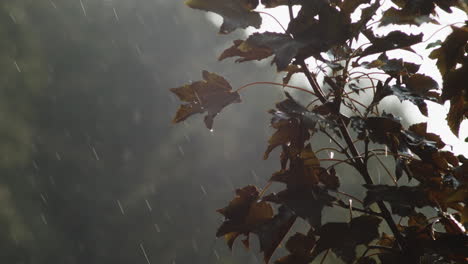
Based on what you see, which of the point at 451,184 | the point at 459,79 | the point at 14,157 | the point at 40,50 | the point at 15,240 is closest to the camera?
the point at 459,79

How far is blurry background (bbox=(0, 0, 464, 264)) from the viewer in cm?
1419

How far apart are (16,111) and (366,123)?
1585 centimetres

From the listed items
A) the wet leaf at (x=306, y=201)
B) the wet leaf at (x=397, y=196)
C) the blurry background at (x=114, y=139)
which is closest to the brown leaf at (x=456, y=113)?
the wet leaf at (x=397, y=196)

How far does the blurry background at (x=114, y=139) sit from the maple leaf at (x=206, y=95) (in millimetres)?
12327

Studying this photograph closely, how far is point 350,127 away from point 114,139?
620 inches

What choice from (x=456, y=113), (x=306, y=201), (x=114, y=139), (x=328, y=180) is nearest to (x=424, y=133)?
(x=456, y=113)

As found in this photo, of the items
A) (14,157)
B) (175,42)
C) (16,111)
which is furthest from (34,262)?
(175,42)

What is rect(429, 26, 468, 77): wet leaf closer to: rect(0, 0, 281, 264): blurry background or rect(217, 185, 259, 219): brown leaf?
rect(217, 185, 259, 219): brown leaf

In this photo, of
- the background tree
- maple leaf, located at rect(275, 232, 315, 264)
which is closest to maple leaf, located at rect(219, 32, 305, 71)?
the background tree

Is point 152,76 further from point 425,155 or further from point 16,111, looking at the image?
point 425,155

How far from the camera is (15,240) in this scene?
13750mm

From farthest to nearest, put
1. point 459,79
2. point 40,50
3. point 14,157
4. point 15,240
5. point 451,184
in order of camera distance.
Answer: point 40,50 < point 14,157 < point 15,240 < point 451,184 < point 459,79

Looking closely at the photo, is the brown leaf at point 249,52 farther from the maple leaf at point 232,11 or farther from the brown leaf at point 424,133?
the brown leaf at point 424,133

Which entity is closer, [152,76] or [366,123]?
[366,123]
